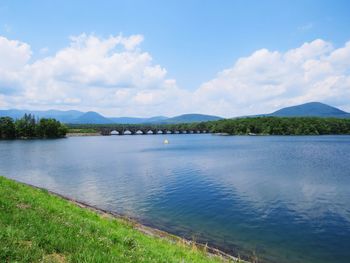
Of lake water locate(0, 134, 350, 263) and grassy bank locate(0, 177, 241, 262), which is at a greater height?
grassy bank locate(0, 177, 241, 262)

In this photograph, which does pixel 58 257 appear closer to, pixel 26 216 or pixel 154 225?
pixel 26 216

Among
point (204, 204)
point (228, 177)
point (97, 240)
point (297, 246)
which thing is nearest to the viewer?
point (97, 240)

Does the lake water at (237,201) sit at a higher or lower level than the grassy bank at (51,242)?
lower

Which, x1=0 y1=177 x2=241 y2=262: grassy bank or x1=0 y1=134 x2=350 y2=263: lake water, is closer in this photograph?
x1=0 y1=177 x2=241 y2=262: grassy bank

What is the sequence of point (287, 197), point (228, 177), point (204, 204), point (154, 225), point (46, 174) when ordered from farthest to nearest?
point (46, 174), point (228, 177), point (287, 197), point (204, 204), point (154, 225)

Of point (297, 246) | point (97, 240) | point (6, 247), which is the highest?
point (6, 247)

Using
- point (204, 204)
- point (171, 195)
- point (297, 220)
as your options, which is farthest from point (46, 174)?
point (297, 220)

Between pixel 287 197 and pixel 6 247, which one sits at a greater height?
pixel 6 247

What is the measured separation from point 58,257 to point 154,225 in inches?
943

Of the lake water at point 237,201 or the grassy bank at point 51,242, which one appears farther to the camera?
the lake water at point 237,201

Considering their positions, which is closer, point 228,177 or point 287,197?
point 287,197

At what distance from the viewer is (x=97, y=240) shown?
43.3 ft

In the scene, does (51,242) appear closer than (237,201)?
Yes

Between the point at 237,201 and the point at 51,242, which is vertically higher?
the point at 51,242
